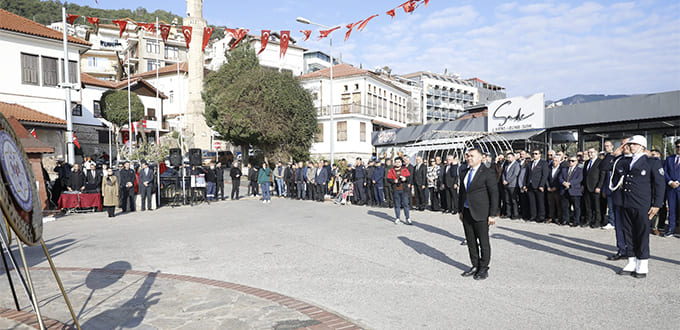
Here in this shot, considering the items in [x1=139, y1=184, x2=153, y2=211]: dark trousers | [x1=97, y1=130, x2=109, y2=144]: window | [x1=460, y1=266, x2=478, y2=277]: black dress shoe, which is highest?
[x1=97, y1=130, x2=109, y2=144]: window

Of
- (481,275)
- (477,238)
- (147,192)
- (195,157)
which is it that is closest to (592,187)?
(477,238)

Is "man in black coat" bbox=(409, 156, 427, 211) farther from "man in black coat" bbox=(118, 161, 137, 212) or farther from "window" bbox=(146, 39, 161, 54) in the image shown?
"window" bbox=(146, 39, 161, 54)

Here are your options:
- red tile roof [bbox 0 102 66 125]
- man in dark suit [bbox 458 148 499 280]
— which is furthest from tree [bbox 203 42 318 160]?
man in dark suit [bbox 458 148 499 280]

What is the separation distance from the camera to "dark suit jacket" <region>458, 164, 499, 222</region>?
6.34m

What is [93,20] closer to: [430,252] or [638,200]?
[430,252]

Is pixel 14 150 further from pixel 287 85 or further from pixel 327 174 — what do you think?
pixel 287 85

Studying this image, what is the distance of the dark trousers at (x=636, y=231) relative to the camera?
6174 millimetres

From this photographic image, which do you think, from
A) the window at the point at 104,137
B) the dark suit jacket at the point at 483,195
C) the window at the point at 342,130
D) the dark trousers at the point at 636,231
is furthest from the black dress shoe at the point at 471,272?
the window at the point at 104,137

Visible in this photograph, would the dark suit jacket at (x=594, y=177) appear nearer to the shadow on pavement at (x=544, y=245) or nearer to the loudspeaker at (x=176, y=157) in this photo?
the shadow on pavement at (x=544, y=245)

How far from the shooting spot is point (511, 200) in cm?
1315

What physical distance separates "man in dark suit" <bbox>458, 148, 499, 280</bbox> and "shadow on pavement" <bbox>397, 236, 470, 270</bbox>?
62cm

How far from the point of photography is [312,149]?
151ft

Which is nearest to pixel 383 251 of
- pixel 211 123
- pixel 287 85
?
pixel 287 85

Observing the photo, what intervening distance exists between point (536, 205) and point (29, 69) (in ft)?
99.9
